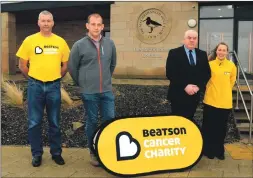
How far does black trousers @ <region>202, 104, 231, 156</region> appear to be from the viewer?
4.66m

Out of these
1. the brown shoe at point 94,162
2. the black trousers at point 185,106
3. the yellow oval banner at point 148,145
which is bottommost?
the brown shoe at point 94,162

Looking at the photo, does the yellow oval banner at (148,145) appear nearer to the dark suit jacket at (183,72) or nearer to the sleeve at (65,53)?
the dark suit jacket at (183,72)

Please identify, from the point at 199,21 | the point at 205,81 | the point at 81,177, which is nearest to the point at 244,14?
the point at 199,21

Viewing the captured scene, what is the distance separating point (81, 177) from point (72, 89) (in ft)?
16.4

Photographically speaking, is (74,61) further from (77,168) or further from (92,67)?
(77,168)

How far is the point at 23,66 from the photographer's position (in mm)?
4168

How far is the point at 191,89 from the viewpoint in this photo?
14.3 feet

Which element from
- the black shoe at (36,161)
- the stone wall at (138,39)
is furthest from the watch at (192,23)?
the black shoe at (36,161)

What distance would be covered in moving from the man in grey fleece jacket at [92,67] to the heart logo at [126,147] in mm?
363

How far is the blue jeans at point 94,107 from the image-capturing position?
4.17m

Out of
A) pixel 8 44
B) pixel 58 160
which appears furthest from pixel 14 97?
pixel 8 44

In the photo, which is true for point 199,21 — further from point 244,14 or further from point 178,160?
point 178,160

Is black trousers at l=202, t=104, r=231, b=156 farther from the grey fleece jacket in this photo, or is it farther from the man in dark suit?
the grey fleece jacket

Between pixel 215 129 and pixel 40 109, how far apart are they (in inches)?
95.6
